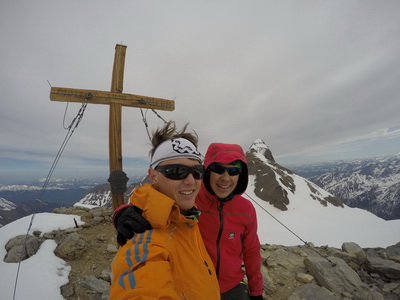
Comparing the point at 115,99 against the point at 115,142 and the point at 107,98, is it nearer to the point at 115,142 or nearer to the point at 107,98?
the point at 107,98

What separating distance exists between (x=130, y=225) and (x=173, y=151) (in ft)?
3.73

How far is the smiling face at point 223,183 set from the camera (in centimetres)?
352

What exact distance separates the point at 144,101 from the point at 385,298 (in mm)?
10922

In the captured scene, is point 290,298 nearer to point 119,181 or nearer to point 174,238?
point 174,238

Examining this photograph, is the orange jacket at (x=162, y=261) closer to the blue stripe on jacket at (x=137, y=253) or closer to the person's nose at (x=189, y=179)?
the blue stripe on jacket at (x=137, y=253)

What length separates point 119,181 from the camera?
5.98 meters

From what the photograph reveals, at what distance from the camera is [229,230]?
3578 mm

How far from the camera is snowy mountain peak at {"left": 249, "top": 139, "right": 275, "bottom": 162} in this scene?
9027 cm

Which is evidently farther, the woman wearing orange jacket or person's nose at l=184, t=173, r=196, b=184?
person's nose at l=184, t=173, r=196, b=184

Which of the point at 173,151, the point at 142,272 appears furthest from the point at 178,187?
the point at 142,272

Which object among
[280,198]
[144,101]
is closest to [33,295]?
[144,101]

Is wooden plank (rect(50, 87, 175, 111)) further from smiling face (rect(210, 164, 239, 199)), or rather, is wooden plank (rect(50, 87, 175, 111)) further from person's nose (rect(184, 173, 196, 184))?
person's nose (rect(184, 173, 196, 184))

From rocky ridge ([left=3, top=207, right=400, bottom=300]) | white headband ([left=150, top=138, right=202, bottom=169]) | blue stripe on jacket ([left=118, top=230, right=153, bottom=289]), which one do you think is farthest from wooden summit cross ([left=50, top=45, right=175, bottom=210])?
blue stripe on jacket ([left=118, top=230, right=153, bottom=289])

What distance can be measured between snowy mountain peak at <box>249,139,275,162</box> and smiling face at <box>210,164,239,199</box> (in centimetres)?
8940
